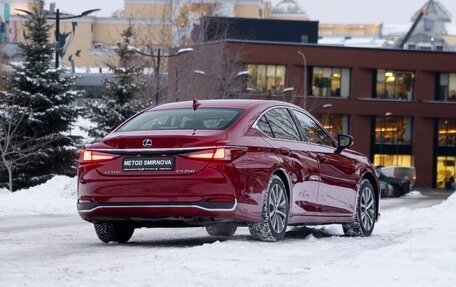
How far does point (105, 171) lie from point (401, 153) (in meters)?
86.5

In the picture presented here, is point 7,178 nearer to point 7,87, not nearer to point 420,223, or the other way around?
point 7,87

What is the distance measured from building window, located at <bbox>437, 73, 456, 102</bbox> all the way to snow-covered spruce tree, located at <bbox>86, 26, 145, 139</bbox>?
191ft

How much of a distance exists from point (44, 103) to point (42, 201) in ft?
55.4

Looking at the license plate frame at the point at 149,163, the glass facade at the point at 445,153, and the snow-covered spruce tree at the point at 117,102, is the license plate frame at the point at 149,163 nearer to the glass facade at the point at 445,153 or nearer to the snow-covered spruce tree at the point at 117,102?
the snow-covered spruce tree at the point at 117,102

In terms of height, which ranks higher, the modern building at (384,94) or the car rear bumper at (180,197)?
the car rear bumper at (180,197)

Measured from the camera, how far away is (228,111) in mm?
11703

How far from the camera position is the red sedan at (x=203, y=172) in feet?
35.6

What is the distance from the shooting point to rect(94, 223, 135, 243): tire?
1184 centimetres

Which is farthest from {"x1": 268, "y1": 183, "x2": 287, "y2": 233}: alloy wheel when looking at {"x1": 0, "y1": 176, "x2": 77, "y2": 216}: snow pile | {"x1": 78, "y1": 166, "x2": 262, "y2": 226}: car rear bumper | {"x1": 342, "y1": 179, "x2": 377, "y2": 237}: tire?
{"x1": 0, "y1": 176, "x2": 77, "y2": 216}: snow pile

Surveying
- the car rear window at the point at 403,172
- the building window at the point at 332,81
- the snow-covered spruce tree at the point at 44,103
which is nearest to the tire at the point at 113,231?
the snow-covered spruce tree at the point at 44,103

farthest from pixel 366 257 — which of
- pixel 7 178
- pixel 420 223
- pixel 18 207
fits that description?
pixel 7 178

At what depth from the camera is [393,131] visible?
9650 centimetres

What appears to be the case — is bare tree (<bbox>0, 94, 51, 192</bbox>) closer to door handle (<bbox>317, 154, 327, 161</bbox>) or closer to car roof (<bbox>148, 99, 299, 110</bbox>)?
door handle (<bbox>317, 154, 327, 161</bbox>)

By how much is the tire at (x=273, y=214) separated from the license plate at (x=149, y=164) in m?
1.03
